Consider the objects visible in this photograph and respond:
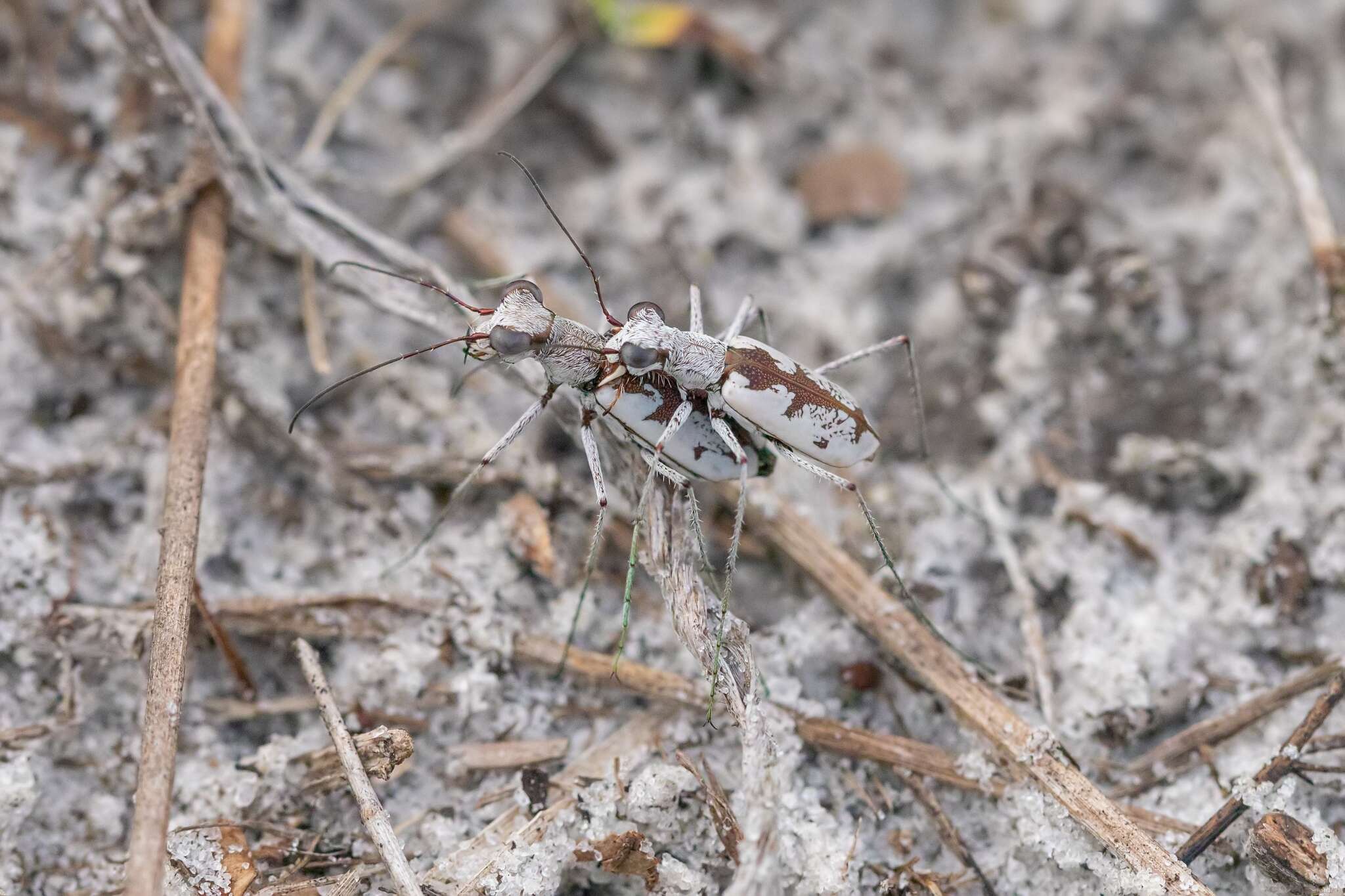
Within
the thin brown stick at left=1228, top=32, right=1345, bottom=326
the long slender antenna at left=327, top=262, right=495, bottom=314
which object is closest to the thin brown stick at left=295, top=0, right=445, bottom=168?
the long slender antenna at left=327, top=262, right=495, bottom=314

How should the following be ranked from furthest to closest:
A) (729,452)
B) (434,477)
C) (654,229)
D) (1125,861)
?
(654,229) → (434,477) → (729,452) → (1125,861)

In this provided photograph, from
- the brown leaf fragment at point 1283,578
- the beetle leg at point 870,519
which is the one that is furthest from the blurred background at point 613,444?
the beetle leg at point 870,519

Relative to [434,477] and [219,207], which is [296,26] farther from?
[434,477]

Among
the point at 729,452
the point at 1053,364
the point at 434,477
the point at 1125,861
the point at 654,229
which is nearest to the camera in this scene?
the point at 1125,861

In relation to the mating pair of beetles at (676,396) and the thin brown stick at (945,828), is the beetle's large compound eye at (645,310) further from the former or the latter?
the thin brown stick at (945,828)

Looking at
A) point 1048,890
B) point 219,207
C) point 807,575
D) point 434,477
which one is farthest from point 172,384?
point 1048,890

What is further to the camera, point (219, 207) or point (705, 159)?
point (705, 159)
